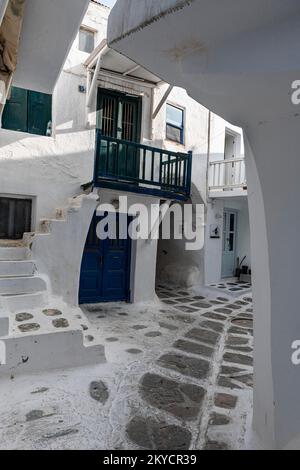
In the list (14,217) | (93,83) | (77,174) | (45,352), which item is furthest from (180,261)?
(45,352)

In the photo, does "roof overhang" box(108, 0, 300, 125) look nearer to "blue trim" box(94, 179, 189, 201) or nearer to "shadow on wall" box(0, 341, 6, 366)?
"shadow on wall" box(0, 341, 6, 366)

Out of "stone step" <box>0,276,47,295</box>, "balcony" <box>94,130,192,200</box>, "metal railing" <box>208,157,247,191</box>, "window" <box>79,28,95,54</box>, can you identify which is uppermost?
"window" <box>79,28,95,54</box>

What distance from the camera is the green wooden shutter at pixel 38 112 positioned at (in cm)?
661

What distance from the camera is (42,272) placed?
18.5 feet

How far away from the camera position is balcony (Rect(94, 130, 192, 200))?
21.5ft

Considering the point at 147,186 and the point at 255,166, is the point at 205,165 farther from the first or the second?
the point at 255,166

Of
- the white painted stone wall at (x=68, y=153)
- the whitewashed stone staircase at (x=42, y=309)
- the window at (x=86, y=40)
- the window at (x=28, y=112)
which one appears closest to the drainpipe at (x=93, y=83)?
the white painted stone wall at (x=68, y=153)

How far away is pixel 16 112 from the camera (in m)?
6.44

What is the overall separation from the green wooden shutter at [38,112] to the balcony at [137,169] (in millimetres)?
1355

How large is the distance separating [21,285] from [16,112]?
3.64 m

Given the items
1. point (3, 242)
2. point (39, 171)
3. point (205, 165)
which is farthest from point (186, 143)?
point (3, 242)

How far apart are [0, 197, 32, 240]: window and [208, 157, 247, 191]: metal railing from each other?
6000mm

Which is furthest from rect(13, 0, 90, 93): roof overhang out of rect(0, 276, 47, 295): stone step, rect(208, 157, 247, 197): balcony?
rect(208, 157, 247, 197): balcony

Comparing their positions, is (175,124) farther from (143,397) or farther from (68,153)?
(143,397)
